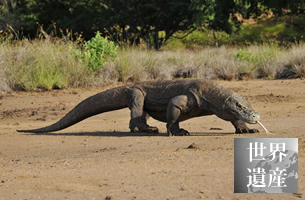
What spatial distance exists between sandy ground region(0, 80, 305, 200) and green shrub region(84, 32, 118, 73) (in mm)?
3717

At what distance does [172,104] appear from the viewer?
902 centimetres

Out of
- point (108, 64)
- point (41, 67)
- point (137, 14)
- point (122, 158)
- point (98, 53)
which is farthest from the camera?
point (137, 14)

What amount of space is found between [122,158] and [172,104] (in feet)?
6.76

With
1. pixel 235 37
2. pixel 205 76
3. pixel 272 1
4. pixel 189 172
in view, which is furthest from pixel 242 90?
pixel 235 37

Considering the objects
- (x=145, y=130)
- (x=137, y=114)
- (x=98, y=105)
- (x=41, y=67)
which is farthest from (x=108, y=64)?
(x=145, y=130)

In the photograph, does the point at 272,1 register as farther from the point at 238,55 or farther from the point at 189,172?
the point at 189,172

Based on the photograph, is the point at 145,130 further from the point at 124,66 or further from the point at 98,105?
the point at 124,66

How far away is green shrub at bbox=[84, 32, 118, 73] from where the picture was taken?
54.7ft

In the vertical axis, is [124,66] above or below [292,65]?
above

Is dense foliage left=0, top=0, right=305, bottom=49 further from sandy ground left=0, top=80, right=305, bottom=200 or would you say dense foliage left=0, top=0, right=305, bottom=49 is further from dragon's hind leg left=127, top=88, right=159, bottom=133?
dragon's hind leg left=127, top=88, right=159, bottom=133

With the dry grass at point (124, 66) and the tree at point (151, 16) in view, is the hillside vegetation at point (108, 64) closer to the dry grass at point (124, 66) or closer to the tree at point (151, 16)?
the dry grass at point (124, 66)

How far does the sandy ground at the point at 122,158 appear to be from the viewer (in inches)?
219

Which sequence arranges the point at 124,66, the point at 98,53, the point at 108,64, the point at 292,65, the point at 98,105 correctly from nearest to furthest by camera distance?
the point at 98,105
the point at 124,66
the point at 108,64
the point at 98,53
the point at 292,65

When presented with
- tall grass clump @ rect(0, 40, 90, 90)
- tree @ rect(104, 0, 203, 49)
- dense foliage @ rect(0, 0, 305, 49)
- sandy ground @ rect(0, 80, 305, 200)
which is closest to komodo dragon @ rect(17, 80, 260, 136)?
sandy ground @ rect(0, 80, 305, 200)
